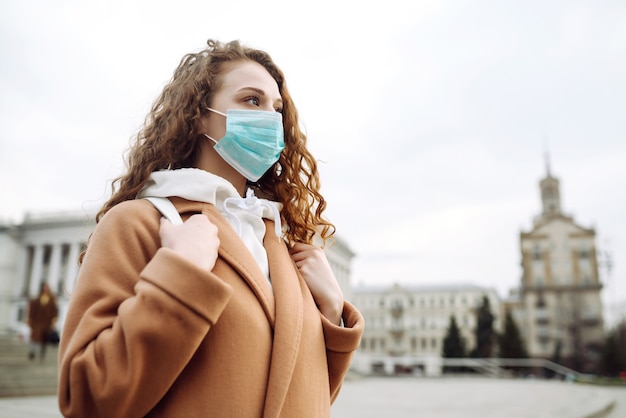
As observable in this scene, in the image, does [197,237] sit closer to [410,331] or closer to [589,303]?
[589,303]

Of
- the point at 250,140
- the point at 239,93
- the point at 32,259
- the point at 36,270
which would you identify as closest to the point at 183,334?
the point at 250,140

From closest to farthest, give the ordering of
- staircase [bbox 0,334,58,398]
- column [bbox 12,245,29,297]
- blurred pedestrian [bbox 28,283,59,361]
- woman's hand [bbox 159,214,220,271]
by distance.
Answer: woman's hand [bbox 159,214,220,271] → staircase [bbox 0,334,58,398] → blurred pedestrian [bbox 28,283,59,361] → column [bbox 12,245,29,297]

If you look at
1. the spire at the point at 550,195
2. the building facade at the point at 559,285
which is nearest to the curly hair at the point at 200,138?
the building facade at the point at 559,285

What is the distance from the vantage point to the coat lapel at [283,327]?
1.24 m

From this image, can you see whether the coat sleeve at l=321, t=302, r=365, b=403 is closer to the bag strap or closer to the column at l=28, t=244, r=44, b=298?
the bag strap

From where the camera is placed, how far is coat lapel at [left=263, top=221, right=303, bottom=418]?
1.24 m

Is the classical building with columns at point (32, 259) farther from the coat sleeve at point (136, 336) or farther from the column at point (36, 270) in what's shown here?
the coat sleeve at point (136, 336)

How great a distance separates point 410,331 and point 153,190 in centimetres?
8600

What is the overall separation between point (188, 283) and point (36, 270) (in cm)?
5709

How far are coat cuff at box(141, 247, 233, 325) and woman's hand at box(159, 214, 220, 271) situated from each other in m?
0.04

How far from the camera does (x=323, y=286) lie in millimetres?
1631

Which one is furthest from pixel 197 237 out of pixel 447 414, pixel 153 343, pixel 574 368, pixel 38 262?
pixel 574 368

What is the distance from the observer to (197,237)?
126 cm

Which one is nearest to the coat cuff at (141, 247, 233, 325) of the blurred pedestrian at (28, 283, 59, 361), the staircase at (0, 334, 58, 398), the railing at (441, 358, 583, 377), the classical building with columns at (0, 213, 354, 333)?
the staircase at (0, 334, 58, 398)
